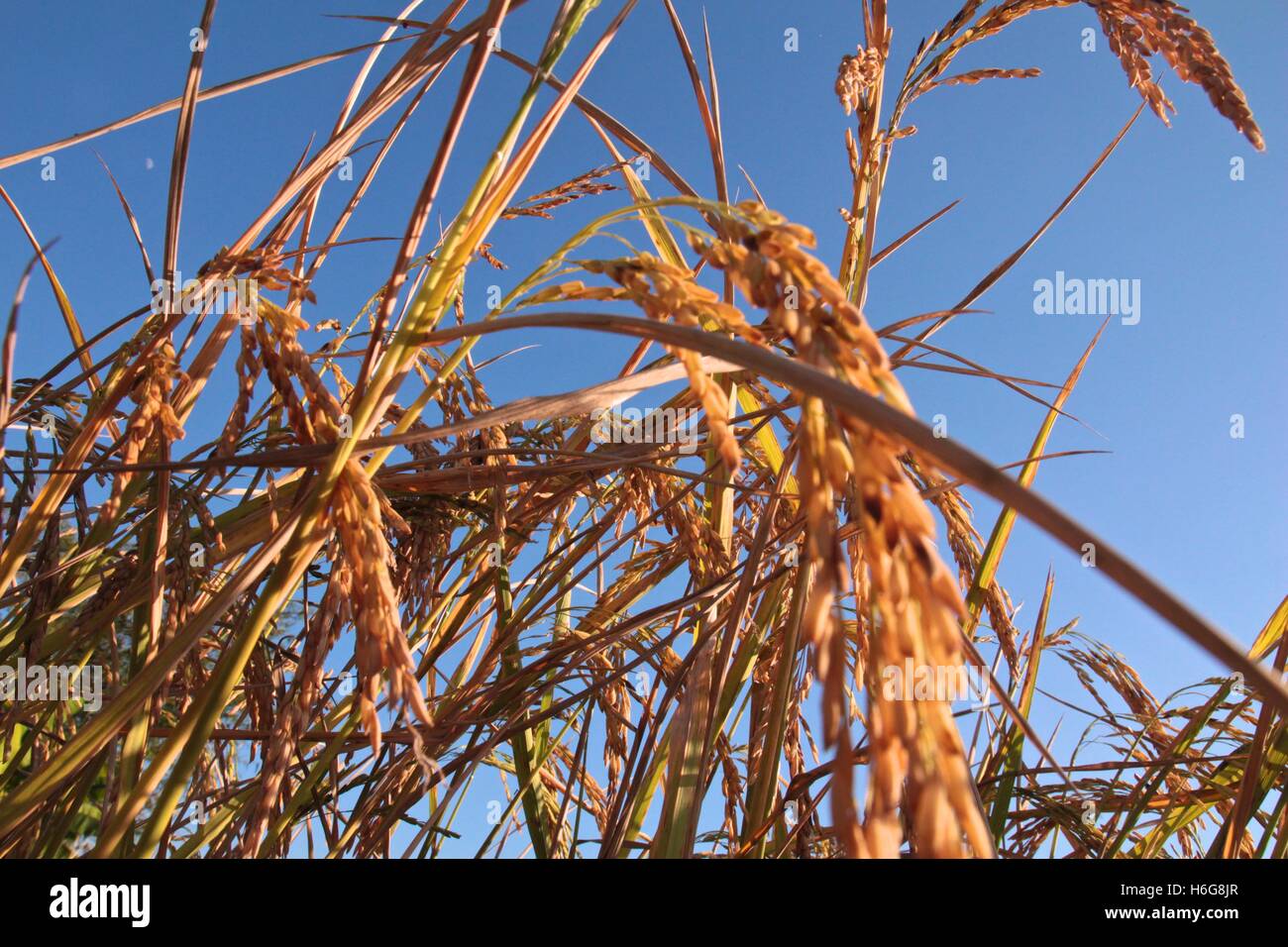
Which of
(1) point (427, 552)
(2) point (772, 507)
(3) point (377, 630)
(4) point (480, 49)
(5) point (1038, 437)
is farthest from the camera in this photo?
(5) point (1038, 437)

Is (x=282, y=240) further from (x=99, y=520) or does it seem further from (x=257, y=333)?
(x=99, y=520)

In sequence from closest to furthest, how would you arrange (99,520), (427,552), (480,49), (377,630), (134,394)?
(377,630) < (480,49) < (134,394) < (99,520) < (427,552)

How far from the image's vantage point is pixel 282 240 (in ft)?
3.02

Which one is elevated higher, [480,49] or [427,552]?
[480,49]

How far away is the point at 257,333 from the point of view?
73cm

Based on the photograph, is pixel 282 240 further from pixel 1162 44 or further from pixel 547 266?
pixel 1162 44

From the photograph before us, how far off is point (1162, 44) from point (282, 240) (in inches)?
41.4

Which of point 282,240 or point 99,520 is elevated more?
point 282,240

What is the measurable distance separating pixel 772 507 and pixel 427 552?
590mm
